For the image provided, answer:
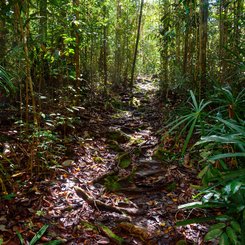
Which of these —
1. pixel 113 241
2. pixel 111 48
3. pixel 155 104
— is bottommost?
pixel 113 241

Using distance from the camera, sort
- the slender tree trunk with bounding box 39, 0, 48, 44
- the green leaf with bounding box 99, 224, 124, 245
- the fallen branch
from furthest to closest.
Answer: the slender tree trunk with bounding box 39, 0, 48, 44
the fallen branch
the green leaf with bounding box 99, 224, 124, 245

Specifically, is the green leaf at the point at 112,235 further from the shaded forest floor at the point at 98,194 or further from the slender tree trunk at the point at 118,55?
the slender tree trunk at the point at 118,55

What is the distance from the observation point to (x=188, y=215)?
2.40m

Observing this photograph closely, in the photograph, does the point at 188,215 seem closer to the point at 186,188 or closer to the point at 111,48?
the point at 186,188

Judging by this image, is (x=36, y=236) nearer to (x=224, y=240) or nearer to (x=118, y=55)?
(x=224, y=240)

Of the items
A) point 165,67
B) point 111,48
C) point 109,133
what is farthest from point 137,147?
point 111,48

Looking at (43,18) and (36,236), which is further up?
(43,18)

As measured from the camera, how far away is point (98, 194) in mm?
2949

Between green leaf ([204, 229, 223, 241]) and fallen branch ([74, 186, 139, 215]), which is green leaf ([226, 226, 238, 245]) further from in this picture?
fallen branch ([74, 186, 139, 215])

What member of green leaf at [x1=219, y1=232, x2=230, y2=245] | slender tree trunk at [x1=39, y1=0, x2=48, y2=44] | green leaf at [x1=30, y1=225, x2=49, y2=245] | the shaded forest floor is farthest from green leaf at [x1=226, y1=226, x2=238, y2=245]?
slender tree trunk at [x1=39, y1=0, x2=48, y2=44]

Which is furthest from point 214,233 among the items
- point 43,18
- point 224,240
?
point 43,18

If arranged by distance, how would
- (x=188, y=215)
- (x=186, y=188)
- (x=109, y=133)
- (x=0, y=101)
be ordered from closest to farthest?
(x=188, y=215), (x=186, y=188), (x=0, y=101), (x=109, y=133)

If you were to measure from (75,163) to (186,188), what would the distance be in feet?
4.88

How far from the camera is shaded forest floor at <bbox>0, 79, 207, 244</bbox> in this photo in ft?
7.38
